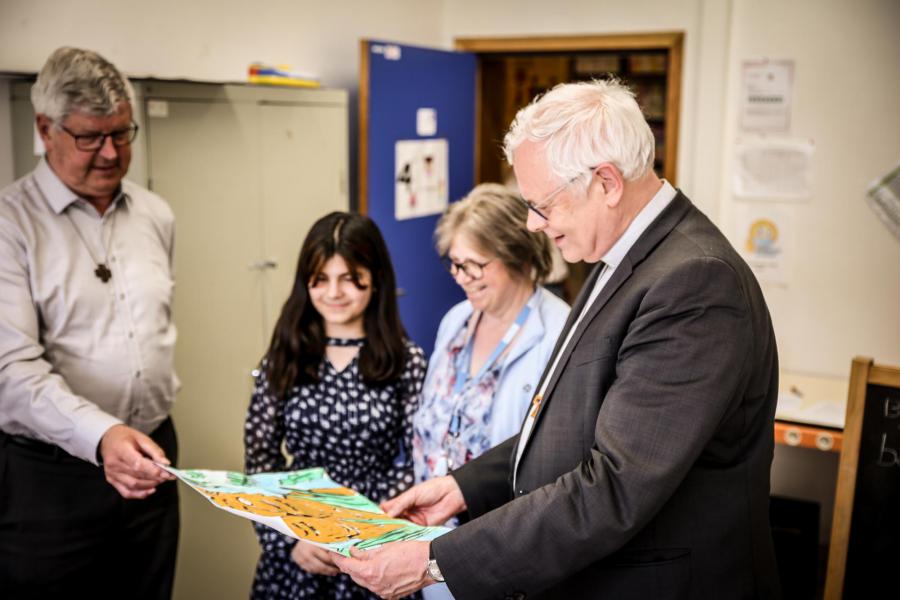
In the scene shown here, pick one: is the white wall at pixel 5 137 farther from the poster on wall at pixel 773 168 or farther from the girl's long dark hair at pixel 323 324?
the poster on wall at pixel 773 168

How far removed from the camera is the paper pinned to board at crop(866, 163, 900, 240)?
3818 mm

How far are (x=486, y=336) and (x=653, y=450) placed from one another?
89cm

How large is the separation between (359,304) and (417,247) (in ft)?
7.22

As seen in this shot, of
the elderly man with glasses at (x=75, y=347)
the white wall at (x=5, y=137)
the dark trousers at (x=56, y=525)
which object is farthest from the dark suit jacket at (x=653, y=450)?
the white wall at (x=5, y=137)

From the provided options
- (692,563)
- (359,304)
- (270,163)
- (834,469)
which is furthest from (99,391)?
(834,469)

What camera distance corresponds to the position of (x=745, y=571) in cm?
145

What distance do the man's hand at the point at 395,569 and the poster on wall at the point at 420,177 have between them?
9.21 ft

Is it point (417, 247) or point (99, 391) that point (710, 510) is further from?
point (417, 247)

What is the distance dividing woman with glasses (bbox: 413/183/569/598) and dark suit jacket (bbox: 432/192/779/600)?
511mm

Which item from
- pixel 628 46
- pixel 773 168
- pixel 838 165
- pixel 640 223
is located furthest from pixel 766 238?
pixel 640 223

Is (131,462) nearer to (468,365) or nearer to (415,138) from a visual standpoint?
(468,365)

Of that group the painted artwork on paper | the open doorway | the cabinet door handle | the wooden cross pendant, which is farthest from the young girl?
the open doorway

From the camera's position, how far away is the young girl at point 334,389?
2.12 metres

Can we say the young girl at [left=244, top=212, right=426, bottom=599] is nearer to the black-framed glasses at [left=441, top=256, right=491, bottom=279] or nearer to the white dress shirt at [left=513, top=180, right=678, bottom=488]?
the black-framed glasses at [left=441, top=256, right=491, bottom=279]
